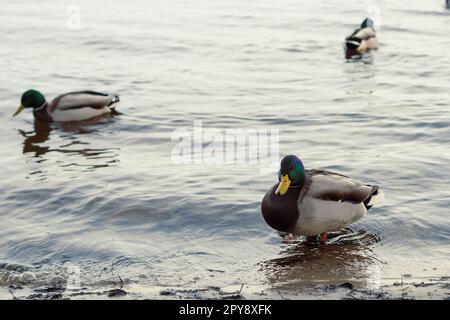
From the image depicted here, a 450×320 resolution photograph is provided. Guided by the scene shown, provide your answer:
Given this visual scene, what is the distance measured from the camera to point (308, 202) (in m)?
8.12

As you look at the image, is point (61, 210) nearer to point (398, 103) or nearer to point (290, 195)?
point (290, 195)

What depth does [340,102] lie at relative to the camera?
14.3 metres

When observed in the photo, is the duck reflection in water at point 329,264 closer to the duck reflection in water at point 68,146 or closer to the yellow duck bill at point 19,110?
the duck reflection in water at point 68,146

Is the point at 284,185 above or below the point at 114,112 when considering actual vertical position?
above

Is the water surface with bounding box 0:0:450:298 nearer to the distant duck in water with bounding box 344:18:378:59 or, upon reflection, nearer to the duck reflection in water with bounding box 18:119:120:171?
the duck reflection in water with bounding box 18:119:120:171

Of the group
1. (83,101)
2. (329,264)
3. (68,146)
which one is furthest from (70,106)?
(329,264)

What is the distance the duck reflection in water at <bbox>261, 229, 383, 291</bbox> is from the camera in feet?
24.1

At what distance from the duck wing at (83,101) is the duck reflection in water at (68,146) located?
268mm

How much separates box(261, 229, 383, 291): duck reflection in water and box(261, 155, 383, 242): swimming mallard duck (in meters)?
0.19

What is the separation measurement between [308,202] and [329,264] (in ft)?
1.96

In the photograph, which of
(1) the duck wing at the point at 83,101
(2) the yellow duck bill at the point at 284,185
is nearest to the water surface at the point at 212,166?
(1) the duck wing at the point at 83,101

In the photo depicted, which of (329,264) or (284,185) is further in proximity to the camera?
(284,185)

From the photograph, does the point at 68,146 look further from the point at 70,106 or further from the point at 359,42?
the point at 359,42

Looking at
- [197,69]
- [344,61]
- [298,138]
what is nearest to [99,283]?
[298,138]
